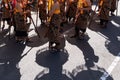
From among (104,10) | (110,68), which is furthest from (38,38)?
(110,68)

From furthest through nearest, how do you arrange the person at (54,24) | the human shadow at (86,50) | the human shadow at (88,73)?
1. the human shadow at (86,50)
2. the person at (54,24)
3. the human shadow at (88,73)

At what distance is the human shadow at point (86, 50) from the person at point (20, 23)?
77.4 inches

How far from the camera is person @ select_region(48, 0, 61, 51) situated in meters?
11.1

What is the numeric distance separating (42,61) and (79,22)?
2.55 meters

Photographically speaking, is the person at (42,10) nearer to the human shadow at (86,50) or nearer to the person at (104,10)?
the human shadow at (86,50)

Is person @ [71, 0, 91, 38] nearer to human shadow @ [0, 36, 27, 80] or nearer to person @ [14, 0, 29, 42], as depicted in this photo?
person @ [14, 0, 29, 42]

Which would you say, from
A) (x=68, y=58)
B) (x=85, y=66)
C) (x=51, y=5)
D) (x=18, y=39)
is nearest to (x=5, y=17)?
(x=18, y=39)

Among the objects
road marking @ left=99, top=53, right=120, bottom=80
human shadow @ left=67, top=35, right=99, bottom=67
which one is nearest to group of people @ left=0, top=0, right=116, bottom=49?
human shadow @ left=67, top=35, right=99, bottom=67

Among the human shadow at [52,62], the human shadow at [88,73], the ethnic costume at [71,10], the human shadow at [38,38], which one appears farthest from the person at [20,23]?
the human shadow at [88,73]

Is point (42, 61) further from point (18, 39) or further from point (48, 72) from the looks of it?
point (18, 39)

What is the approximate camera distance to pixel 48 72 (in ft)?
34.2

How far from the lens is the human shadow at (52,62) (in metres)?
10.2

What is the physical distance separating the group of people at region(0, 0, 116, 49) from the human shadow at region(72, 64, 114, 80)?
1.55 m

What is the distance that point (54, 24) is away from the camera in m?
11.3
